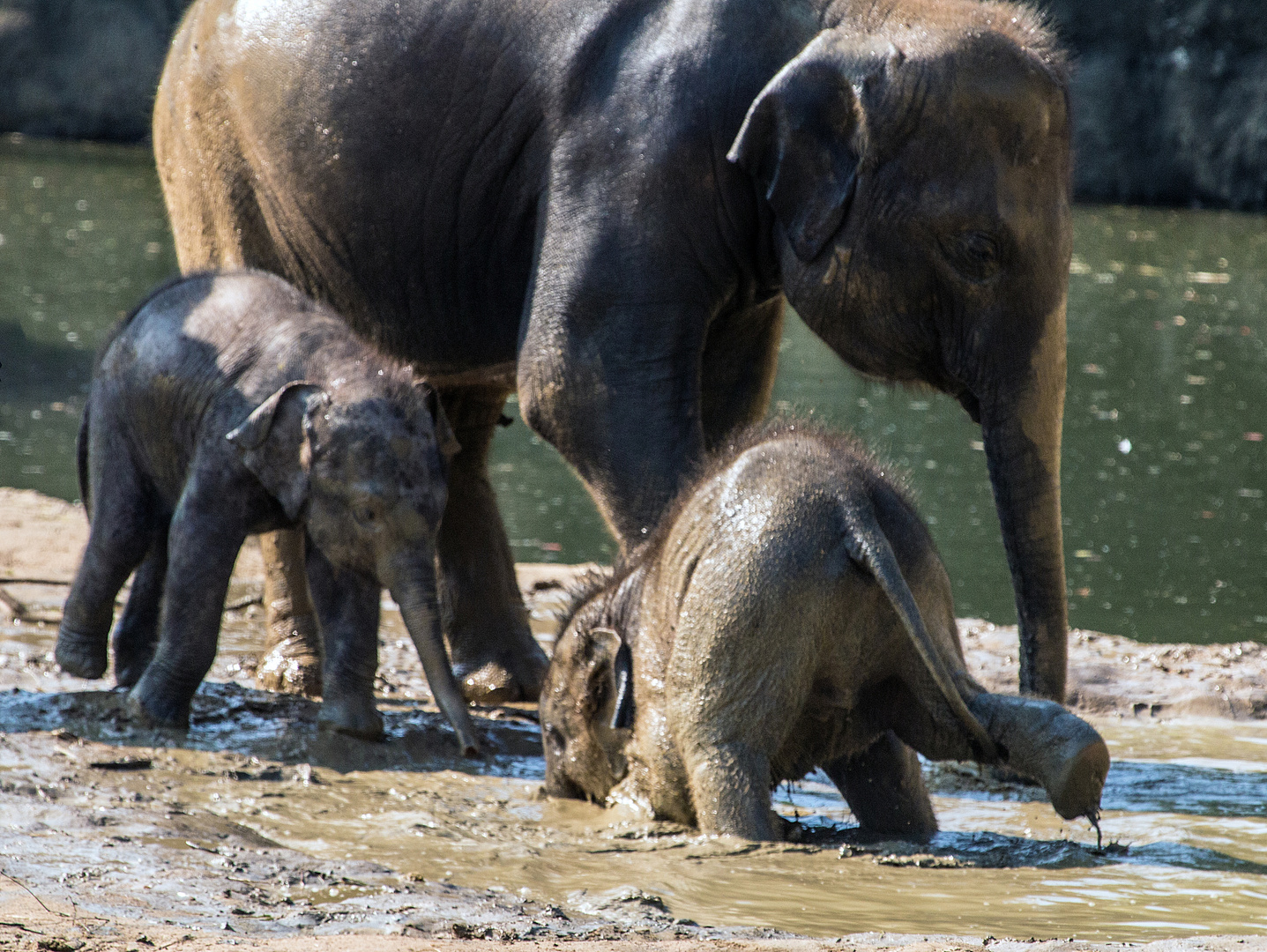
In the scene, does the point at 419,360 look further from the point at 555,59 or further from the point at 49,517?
the point at 49,517

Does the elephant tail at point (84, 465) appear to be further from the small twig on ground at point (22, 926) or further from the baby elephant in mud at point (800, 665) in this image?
the small twig on ground at point (22, 926)

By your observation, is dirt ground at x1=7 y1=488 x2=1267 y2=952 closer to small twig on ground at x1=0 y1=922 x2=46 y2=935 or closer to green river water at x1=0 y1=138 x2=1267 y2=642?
small twig on ground at x1=0 y1=922 x2=46 y2=935

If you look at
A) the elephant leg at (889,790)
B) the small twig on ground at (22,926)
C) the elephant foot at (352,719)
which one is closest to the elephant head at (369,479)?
the elephant foot at (352,719)

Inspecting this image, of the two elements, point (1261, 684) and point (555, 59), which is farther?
point (1261, 684)

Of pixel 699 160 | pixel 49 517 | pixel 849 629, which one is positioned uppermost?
pixel 699 160

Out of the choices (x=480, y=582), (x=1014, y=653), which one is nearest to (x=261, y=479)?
(x=480, y=582)

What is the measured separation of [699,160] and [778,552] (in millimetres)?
1385

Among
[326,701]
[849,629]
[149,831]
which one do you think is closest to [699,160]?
[849,629]

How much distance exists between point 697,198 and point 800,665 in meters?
1.52

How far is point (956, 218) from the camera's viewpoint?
489 centimetres

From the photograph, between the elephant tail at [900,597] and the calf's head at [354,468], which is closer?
the elephant tail at [900,597]

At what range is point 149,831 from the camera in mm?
4168

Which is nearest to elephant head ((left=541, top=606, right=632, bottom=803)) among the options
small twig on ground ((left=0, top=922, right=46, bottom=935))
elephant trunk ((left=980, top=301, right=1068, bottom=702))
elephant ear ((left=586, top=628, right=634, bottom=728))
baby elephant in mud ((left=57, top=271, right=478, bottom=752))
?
elephant ear ((left=586, top=628, right=634, bottom=728))

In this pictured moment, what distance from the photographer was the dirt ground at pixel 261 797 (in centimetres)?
334
